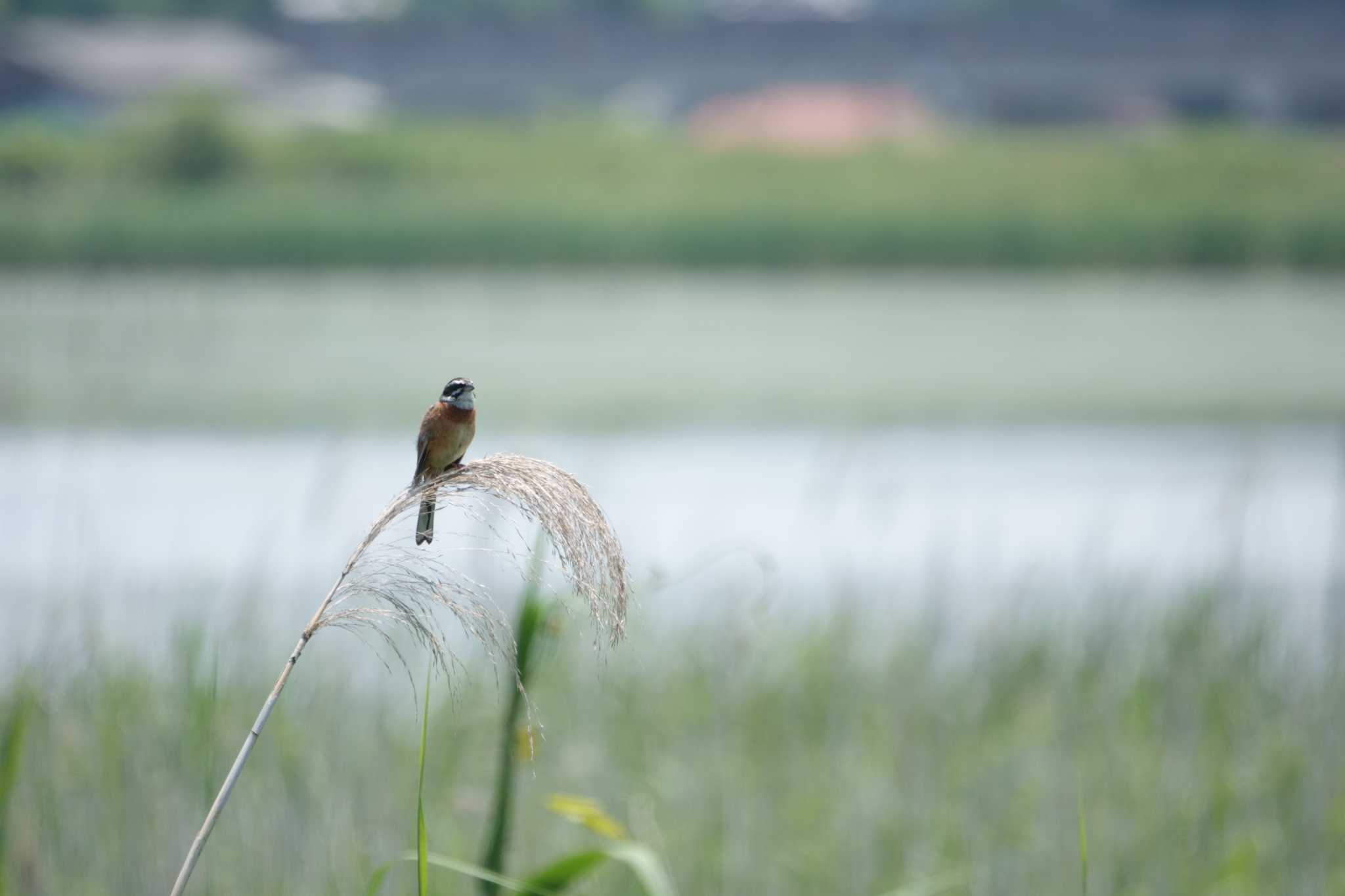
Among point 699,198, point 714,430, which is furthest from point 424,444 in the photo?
point 699,198

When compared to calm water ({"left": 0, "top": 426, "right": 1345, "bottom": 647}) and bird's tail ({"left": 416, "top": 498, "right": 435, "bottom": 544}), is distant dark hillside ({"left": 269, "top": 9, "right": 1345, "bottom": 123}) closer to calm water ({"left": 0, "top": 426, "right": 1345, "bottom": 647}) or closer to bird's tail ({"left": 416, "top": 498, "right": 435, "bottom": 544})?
calm water ({"left": 0, "top": 426, "right": 1345, "bottom": 647})

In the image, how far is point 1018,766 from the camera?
9.30ft

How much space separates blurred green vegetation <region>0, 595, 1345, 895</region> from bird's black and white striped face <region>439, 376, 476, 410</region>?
31.2 inches

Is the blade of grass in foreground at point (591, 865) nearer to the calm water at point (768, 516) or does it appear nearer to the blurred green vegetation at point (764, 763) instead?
the calm water at point (768, 516)

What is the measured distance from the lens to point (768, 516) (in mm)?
6480

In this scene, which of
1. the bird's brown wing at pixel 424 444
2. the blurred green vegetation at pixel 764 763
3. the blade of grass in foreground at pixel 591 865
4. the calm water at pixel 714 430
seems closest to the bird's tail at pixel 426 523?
the bird's brown wing at pixel 424 444

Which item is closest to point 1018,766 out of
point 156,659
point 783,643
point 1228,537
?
point 783,643

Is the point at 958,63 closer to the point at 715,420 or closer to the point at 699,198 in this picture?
the point at 699,198

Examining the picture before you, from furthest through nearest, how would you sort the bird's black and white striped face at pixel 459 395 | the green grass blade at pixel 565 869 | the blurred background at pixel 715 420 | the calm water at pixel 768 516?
1. the calm water at pixel 768 516
2. the blurred background at pixel 715 420
3. the green grass blade at pixel 565 869
4. the bird's black and white striped face at pixel 459 395

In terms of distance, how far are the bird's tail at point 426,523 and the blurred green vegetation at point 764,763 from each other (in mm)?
810

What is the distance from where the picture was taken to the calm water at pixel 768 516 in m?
3.65

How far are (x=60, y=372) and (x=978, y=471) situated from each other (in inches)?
265

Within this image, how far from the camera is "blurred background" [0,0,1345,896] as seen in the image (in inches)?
97.1

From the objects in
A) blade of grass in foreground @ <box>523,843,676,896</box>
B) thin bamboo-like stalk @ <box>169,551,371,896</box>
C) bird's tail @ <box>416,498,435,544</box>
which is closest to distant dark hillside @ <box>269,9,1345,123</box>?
blade of grass in foreground @ <box>523,843,676,896</box>
